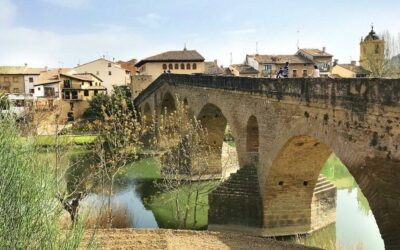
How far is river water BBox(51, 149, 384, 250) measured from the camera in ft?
57.4

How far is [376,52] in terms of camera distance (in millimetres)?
48000

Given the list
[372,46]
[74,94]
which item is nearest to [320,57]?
[372,46]

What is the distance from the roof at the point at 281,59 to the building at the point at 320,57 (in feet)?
5.94

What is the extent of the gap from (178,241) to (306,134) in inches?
210

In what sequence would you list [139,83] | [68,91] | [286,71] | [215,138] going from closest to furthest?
[286,71] → [215,138] → [139,83] → [68,91]

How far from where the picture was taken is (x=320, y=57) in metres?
64.8

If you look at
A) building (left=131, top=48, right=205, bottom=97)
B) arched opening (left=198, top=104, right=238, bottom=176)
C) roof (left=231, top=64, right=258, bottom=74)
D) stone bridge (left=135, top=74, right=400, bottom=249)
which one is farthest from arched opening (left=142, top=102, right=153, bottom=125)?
roof (left=231, top=64, right=258, bottom=74)

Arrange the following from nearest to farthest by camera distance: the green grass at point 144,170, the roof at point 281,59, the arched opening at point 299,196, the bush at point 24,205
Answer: the bush at point 24,205, the arched opening at point 299,196, the green grass at point 144,170, the roof at point 281,59

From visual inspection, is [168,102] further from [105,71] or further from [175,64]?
[105,71]

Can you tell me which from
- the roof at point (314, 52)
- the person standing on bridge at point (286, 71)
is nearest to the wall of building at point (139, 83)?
the roof at point (314, 52)

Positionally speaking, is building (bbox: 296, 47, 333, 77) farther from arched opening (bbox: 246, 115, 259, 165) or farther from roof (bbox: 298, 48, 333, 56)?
arched opening (bbox: 246, 115, 259, 165)

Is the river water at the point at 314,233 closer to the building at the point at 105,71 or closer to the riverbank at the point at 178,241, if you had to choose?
the riverbank at the point at 178,241

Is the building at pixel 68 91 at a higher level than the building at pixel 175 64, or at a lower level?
lower

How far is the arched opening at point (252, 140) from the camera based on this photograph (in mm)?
18928
